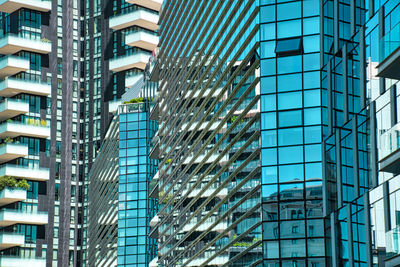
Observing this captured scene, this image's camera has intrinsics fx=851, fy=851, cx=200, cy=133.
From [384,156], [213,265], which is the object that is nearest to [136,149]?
[213,265]

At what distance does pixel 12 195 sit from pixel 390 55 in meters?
87.8

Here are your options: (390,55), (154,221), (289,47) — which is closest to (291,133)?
(289,47)

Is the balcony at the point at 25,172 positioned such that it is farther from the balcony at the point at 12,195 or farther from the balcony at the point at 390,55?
the balcony at the point at 390,55

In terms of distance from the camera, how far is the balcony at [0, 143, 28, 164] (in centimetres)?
11844

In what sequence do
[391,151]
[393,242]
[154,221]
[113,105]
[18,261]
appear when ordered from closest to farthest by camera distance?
[393,242] → [391,151] → [154,221] → [18,261] → [113,105]

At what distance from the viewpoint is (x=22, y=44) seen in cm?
12406

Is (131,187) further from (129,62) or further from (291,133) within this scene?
(291,133)

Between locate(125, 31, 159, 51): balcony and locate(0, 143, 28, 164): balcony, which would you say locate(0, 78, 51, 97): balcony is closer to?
locate(0, 143, 28, 164): balcony

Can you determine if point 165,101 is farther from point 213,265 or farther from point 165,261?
point 213,265

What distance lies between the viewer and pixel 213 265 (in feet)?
216

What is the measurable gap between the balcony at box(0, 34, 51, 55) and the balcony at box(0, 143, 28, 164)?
14.8 m

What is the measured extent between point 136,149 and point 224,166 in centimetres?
4011

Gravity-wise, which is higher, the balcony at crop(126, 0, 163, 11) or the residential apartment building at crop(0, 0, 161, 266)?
the balcony at crop(126, 0, 163, 11)

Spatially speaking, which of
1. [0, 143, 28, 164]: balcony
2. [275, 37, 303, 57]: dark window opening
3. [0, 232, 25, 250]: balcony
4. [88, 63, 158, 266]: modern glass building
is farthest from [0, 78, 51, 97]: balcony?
[275, 37, 303, 57]: dark window opening
